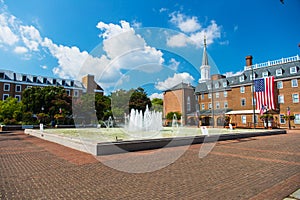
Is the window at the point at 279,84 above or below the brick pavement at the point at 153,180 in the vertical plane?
above

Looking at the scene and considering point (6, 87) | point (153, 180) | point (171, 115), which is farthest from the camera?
point (6, 87)

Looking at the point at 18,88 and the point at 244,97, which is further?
the point at 18,88

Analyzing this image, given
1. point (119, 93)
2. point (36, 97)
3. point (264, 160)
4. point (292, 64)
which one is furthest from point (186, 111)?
point (264, 160)

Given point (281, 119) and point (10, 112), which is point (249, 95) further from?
point (10, 112)

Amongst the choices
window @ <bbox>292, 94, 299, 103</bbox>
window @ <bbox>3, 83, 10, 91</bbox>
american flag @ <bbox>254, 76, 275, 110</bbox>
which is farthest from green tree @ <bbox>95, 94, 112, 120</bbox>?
window @ <bbox>292, 94, 299, 103</bbox>

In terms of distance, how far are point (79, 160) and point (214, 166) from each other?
5.08 m

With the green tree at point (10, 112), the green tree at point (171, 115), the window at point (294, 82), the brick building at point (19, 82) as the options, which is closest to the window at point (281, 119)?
the window at point (294, 82)

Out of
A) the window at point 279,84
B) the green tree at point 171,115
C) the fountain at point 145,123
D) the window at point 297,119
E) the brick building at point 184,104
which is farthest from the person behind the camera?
the brick building at point 184,104

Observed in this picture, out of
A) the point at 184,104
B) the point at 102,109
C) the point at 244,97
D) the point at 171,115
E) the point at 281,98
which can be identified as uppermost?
the point at 244,97

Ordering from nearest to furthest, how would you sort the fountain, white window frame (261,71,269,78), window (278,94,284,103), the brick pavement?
the brick pavement, the fountain, window (278,94,284,103), white window frame (261,71,269,78)

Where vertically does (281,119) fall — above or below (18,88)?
below

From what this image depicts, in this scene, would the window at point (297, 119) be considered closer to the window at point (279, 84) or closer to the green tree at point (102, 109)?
the window at point (279, 84)

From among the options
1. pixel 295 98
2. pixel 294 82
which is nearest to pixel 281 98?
pixel 295 98

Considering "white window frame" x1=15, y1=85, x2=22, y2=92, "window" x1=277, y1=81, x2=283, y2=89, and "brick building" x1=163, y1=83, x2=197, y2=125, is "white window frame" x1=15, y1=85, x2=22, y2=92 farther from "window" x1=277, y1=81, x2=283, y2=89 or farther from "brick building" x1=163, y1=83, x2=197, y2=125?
"window" x1=277, y1=81, x2=283, y2=89
